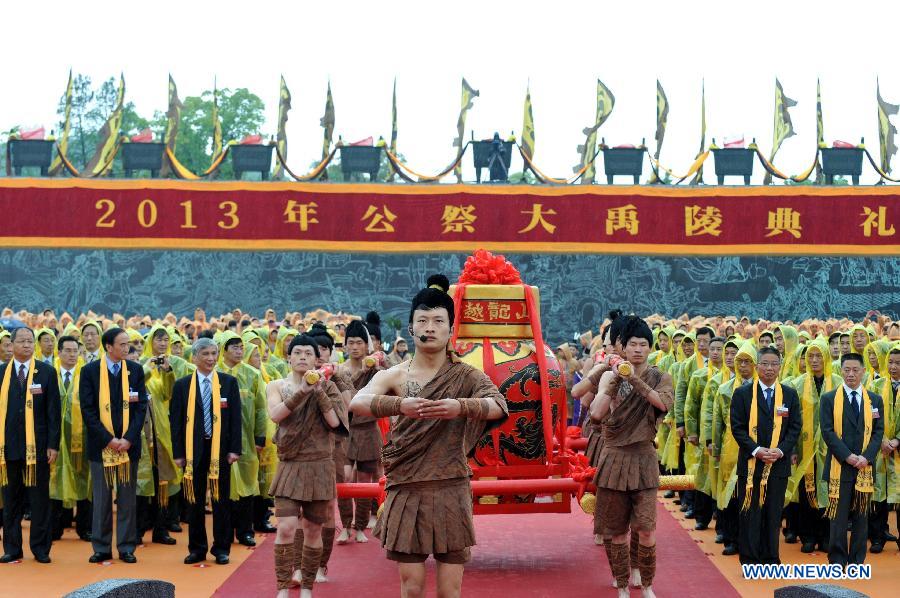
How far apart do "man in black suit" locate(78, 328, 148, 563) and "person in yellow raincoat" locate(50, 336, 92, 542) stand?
59cm

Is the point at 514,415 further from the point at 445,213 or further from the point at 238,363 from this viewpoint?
the point at 445,213

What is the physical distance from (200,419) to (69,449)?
1587mm

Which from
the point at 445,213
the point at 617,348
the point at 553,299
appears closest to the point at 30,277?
the point at 445,213

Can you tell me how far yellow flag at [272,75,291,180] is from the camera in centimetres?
2412

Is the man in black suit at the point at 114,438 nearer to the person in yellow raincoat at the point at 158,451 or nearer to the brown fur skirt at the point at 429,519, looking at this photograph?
the person in yellow raincoat at the point at 158,451

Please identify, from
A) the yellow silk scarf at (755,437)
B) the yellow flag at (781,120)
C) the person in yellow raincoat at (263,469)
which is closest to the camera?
the yellow silk scarf at (755,437)

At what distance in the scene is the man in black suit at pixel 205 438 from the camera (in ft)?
27.6

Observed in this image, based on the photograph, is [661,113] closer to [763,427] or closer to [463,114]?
[463,114]

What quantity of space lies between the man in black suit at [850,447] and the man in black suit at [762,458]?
0.30 meters

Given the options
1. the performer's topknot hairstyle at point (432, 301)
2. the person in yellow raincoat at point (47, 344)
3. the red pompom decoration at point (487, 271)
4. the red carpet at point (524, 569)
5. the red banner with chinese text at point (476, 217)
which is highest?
the red banner with chinese text at point (476, 217)

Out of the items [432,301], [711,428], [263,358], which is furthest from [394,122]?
[432,301]

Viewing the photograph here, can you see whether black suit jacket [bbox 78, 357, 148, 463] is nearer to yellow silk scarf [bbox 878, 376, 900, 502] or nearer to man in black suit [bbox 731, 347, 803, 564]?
man in black suit [bbox 731, 347, 803, 564]

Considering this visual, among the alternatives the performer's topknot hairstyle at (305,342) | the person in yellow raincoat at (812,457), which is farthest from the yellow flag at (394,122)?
the performer's topknot hairstyle at (305,342)

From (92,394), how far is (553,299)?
625 inches
